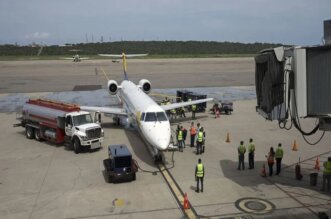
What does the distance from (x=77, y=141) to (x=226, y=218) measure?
12.0m

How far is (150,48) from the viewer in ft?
564

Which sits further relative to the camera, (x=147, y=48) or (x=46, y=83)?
(x=147, y=48)

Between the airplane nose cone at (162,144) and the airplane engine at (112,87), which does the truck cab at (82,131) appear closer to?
the airplane nose cone at (162,144)

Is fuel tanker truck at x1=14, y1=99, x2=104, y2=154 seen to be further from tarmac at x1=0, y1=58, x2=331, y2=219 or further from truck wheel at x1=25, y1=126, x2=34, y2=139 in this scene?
tarmac at x1=0, y1=58, x2=331, y2=219

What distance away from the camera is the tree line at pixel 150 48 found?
14641 centimetres

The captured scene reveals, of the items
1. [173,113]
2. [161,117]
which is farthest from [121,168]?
[173,113]

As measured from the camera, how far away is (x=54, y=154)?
22922 mm

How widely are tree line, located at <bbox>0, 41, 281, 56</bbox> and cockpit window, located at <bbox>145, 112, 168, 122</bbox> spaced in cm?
12689

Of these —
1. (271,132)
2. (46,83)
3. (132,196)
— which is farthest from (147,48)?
(132,196)

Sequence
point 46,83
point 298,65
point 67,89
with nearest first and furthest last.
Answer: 1. point 298,65
2. point 67,89
3. point 46,83

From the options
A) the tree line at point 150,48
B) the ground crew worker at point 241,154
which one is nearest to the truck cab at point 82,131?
the ground crew worker at point 241,154

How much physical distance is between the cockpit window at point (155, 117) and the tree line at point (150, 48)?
416 feet

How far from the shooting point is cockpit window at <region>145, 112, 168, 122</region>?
20805 millimetres

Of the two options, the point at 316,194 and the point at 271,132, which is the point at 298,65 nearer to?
the point at 316,194
